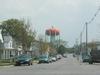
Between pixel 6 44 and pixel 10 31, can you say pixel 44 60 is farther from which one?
pixel 10 31

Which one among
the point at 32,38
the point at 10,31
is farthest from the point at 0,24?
the point at 32,38

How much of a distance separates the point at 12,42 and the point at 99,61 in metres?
43.0

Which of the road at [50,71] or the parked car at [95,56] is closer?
the road at [50,71]

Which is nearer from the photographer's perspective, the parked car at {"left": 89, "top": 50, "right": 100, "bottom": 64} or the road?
the road

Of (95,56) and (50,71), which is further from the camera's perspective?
(95,56)

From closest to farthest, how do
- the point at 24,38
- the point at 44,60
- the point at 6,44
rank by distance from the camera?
the point at 44,60
the point at 24,38
the point at 6,44

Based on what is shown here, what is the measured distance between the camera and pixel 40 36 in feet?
463

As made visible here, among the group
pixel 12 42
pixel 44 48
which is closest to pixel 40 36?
pixel 44 48

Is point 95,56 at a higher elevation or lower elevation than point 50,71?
higher

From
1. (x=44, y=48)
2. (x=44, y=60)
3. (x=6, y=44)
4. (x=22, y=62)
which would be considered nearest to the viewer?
(x=22, y=62)

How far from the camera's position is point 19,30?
101875mm

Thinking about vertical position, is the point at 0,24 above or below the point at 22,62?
above

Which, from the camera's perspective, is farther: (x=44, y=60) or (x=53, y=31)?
(x=53, y=31)

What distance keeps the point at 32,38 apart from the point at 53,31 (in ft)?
222
